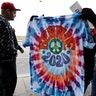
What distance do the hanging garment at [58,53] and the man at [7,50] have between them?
48 cm

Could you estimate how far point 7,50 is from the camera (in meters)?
4.70

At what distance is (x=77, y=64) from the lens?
483 centimetres

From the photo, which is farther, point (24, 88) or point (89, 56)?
point (24, 88)

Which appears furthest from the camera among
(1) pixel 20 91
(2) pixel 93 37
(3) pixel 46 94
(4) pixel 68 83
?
(1) pixel 20 91

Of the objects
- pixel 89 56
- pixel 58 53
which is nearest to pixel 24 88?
pixel 58 53

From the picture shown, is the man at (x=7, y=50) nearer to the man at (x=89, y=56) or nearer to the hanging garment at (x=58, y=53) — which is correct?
the hanging garment at (x=58, y=53)

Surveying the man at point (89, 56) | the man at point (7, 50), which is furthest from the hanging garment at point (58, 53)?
the man at point (7, 50)

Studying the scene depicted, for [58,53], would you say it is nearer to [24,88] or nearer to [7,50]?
[7,50]

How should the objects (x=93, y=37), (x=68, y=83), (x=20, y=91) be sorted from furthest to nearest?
1. (x=20, y=91)
2. (x=68, y=83)
3. (x=93, y=37)

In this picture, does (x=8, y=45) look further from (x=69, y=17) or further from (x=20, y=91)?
(x=20, y=91)

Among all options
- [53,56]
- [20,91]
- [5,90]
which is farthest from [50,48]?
[20,91]

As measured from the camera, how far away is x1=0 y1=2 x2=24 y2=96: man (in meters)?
4.69

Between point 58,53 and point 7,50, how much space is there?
808 mm

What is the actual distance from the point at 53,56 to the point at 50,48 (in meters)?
0.13
